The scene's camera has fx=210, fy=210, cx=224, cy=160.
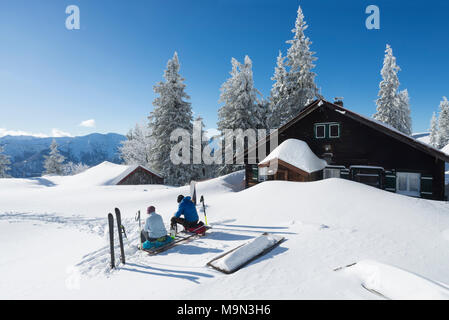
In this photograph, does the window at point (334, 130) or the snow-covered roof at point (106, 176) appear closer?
the window at point (334, 130)

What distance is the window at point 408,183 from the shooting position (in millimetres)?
14836

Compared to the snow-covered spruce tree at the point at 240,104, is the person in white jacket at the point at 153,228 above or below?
below

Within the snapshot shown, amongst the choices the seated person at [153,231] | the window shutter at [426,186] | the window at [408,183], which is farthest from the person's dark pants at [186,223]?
the window shutter at [426,186]

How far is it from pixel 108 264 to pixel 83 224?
575 cm

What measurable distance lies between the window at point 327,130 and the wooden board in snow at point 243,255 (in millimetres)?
13999

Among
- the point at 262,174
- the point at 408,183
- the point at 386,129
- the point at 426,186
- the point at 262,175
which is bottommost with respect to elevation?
the point at 426,186

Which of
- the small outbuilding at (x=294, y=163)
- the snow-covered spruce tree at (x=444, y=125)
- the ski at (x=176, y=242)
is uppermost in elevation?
the snow-covered spruce tree at (x=444, y=125)

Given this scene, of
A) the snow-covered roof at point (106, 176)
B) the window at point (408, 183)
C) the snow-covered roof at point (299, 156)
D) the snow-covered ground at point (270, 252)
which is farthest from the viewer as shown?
the snow-covered roof at point (106, 176)

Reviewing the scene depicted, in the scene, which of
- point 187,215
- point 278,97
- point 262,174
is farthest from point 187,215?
point 278,97

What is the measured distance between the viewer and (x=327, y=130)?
17.7 metres

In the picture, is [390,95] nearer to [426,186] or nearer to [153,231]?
[426,186]

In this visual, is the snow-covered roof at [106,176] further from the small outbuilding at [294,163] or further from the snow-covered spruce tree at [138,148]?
the small outbuilding at [294,163]

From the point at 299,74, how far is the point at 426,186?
836 inches
